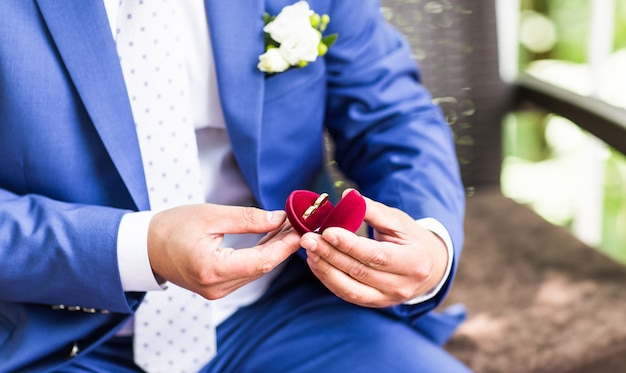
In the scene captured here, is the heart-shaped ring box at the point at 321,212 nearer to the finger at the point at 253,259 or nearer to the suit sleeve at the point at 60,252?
the finger at the point at 253,259

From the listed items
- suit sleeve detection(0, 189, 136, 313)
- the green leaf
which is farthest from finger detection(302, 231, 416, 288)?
the green leaf

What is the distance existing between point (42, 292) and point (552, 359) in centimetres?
83

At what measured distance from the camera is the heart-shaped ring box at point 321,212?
896 millimetres

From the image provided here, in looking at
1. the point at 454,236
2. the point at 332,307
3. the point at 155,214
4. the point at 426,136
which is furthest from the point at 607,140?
the point at 155,214

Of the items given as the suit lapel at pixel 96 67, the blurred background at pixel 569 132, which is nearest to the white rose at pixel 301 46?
the suit lapel at pixel 96 67

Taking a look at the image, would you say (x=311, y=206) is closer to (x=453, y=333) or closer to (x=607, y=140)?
(x=453, y=333)

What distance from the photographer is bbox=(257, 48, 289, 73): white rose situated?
1.12 m

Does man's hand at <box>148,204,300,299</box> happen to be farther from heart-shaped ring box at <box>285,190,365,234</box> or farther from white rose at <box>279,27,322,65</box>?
white rose at <box>279,27,322,65</box>

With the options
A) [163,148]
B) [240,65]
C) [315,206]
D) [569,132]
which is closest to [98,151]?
[163,148]

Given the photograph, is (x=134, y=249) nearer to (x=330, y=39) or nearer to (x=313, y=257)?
(x=313, y=257)

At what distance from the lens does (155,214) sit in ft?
3.22

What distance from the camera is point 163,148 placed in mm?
1084

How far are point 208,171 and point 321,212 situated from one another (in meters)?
0.31

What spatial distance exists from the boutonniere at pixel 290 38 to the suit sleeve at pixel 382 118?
0.14 meters
